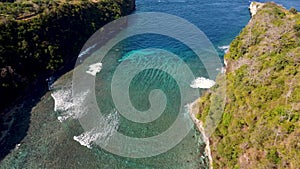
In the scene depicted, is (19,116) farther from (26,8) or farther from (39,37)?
(26,8)

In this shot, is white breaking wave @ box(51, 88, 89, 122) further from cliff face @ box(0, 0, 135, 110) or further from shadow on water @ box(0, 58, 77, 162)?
cliff face @ box(0, 0, 135, 110)

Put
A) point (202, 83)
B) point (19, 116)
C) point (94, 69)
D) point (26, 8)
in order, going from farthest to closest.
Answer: point (26, 8) < point (94, 69) < point (202, 83) < point (19, 116)

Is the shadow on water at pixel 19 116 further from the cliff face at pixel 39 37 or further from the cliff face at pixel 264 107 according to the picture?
the cliff face at pixel 264 107

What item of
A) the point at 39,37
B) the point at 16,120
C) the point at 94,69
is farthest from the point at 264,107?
the point at 39,37

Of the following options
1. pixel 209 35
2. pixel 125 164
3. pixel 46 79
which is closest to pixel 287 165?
pixel 125 164

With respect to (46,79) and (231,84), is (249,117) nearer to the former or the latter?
(231,84)

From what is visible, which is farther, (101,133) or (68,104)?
(68,104)

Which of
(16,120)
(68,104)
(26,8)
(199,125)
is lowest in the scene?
(16,120)

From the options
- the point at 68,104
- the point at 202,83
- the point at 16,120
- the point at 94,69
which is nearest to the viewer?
the point at 16,120
